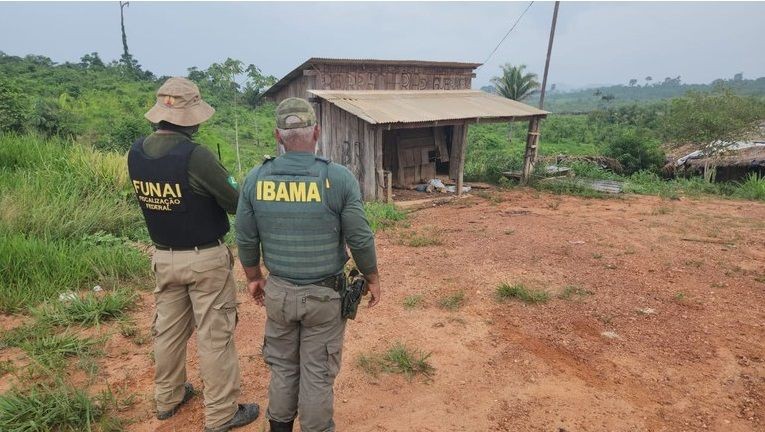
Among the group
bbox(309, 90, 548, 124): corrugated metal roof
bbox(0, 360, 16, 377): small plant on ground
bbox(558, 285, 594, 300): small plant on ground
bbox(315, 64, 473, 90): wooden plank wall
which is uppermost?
bbox(315, 64, 473, 90): wooden plank wall

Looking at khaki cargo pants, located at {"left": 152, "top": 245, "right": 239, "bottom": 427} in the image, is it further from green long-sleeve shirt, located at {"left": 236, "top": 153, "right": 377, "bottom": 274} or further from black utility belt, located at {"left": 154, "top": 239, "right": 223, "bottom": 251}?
green long-sleeve shirt, located at {"left": 236, "top": 153, "right": 377, "bottom": 274}

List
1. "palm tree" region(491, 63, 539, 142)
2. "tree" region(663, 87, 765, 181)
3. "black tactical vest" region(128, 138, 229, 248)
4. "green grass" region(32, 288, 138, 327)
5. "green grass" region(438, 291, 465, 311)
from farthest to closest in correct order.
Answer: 1. "palm tree" region(491, 63, 539, 142)
2. "tree" region(663, 87, 765, 181)
3. "green grass" region(438, 291, 465, 311)
4. "green grass" region(32, 288, 138, 327)
5. "black tactical vest" region(128, 138, 229, 248)

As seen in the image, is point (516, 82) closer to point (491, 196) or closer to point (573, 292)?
point (491, 196)

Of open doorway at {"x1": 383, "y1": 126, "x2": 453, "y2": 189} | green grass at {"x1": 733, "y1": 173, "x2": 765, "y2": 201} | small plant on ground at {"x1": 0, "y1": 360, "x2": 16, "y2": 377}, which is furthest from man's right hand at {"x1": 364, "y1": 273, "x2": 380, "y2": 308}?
green grass at {"x1": 733, "y1": 173, "x2": 765, "y2": 201}

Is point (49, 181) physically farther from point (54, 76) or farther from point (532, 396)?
point (54, 76)

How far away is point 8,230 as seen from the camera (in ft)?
16.5

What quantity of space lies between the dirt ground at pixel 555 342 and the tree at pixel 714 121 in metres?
9.04

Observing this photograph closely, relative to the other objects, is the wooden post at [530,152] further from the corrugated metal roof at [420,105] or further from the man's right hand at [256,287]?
the man's right hand at [256,287]

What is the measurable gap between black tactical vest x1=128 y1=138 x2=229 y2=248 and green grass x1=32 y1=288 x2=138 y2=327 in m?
2.05

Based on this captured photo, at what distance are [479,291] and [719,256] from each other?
364 cm

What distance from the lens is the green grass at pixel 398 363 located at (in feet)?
11.0

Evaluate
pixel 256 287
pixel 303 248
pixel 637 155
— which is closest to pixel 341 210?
pixel 303 248

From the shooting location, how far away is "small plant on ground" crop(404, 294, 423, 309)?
4523 millimetres

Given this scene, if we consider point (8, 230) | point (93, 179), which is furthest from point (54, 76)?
point (8, 230)
